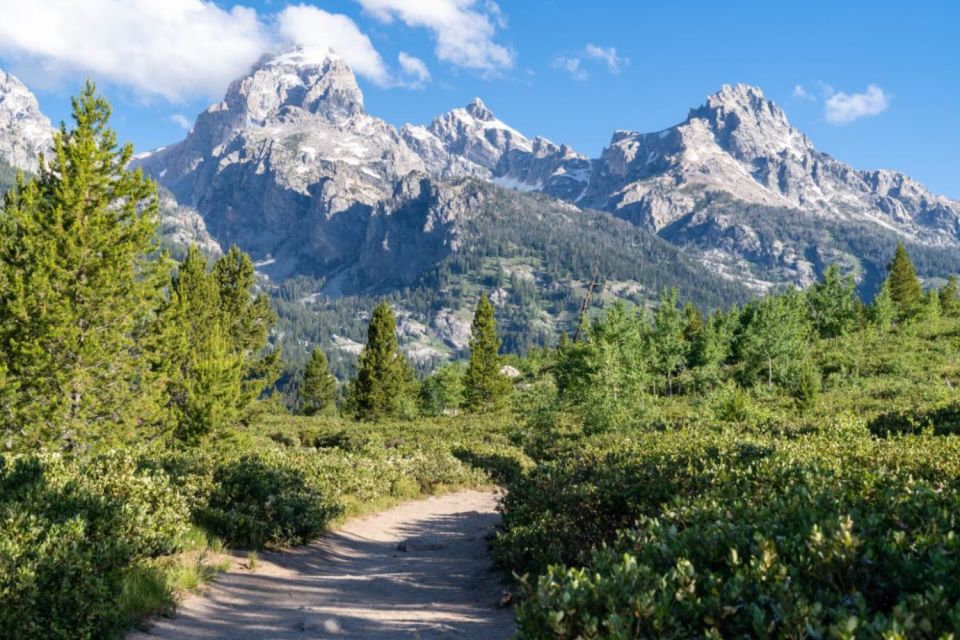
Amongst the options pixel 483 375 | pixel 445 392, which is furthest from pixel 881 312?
pixel 445 392

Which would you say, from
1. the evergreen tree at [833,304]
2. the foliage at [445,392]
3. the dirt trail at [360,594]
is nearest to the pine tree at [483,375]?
the foliage at [445,392]

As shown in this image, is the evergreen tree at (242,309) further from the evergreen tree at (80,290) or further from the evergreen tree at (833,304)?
the evergreen tree at (833,304)

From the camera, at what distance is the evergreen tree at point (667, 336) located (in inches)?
1810

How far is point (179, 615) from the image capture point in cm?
757

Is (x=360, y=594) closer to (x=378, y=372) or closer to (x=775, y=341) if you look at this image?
(x=775, y=341)

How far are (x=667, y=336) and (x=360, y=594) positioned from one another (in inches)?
1603

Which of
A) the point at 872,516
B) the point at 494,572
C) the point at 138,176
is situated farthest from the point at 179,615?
the point at 138,176

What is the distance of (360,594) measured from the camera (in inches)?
384

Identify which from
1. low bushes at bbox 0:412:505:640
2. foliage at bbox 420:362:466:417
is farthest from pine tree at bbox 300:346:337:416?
low bushes at bbox 0:412:505:640

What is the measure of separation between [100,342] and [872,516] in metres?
19.7

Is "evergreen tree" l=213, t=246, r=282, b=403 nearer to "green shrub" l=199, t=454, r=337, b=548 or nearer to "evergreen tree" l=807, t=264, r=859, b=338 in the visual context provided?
"green shrub" l=199, t=454, r=337, b=548

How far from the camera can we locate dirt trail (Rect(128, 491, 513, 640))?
24.6 feet

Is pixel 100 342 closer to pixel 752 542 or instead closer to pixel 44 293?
pixel 44 293

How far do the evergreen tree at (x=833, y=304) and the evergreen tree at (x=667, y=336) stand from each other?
1552 centimetres
